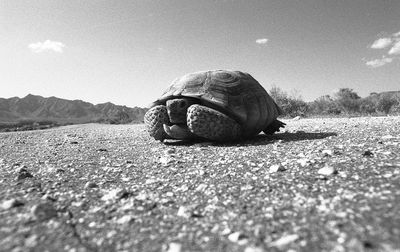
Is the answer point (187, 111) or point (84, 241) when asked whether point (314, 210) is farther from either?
point (187, 111)

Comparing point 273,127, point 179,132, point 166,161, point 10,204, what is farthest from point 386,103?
point 10,204

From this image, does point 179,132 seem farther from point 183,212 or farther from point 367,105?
point 367,105

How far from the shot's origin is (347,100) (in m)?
32.8

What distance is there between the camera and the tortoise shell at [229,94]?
5.15 meters

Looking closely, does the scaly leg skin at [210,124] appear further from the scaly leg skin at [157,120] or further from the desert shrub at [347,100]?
the desert shrub at [347,100]

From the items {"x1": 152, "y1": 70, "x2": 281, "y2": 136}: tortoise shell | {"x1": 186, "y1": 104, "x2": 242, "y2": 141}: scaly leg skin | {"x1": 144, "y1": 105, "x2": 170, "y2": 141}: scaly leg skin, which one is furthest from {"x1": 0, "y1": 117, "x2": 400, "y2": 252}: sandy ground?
{"x1": 144, "y1": 105, "x2": 170, "y2": 141}: scaly leg skin

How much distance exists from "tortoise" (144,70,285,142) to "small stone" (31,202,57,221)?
11.0 ft

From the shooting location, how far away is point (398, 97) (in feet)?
84.1

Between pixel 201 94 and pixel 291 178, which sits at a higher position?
pixel 201 94

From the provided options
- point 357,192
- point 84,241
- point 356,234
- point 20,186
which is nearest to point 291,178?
point 357,192

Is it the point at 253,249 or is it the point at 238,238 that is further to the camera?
the point at 238,238

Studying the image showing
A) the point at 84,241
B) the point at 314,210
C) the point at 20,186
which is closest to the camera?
the point at 84,241

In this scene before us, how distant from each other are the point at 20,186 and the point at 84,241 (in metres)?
1.67

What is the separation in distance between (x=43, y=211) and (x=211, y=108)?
3.81m
